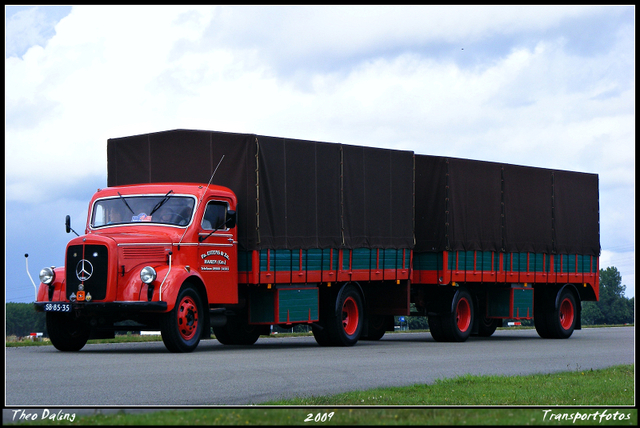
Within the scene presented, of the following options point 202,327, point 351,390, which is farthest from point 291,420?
point 202,327

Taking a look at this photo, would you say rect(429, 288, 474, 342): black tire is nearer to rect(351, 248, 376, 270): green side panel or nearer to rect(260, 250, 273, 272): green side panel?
rect(351, 248, 376, 270): green side panel

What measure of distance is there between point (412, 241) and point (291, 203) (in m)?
4.26

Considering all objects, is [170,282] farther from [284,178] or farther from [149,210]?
[284,178]

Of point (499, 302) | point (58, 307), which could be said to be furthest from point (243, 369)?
point (499, 302)

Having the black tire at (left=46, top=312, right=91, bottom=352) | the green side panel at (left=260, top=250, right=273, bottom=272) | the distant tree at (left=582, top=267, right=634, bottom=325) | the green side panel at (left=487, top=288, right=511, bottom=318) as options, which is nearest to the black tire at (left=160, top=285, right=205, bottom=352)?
the green side panel at (left=260, top=250, right=273, bottom=272)

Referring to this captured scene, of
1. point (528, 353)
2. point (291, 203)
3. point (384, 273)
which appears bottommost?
point (528, 353)

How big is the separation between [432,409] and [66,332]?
10292mm

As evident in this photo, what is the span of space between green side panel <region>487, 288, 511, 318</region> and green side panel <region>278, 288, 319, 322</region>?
708 centimetres

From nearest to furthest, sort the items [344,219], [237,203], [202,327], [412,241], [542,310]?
[202,327], [237,203], [344,219], [412,241], [542,310]

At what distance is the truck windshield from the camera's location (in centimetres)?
1806

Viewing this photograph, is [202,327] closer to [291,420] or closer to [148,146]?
[148,146]

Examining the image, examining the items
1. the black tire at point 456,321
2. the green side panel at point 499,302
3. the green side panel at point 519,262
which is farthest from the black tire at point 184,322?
the green side panel at point 519,262

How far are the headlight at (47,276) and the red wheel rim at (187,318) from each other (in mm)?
2386

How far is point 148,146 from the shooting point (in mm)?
19750
